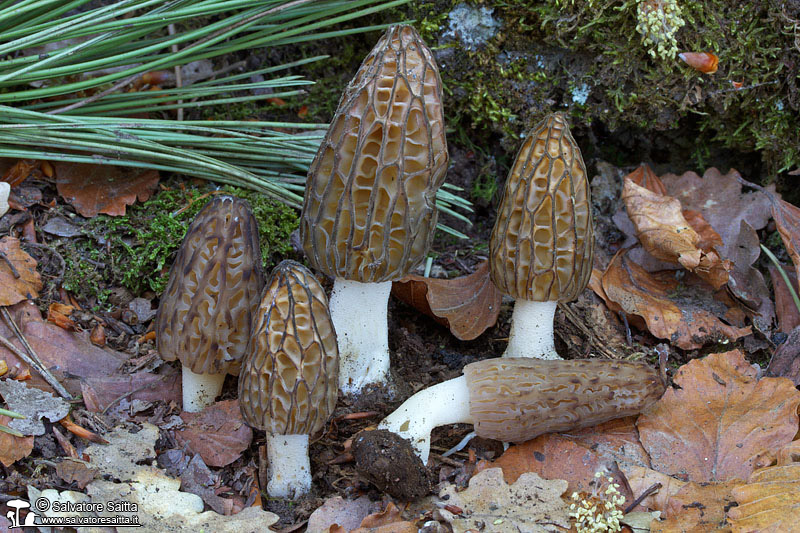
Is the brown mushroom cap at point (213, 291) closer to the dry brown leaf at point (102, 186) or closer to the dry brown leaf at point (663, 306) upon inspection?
the dry brown leaf at point (102, 186)

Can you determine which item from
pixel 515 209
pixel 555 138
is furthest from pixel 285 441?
pixel 555 138

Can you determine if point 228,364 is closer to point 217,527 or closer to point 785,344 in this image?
point 217,527

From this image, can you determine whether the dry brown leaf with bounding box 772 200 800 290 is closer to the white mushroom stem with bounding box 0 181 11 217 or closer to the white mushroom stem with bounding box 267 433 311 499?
the white mushroom stem with bounding box 267 433 311 499

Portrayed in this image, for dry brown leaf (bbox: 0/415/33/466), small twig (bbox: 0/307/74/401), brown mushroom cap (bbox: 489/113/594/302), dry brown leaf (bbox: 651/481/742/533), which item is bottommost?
dry brown leaf (bbox: 651/481/742/533)

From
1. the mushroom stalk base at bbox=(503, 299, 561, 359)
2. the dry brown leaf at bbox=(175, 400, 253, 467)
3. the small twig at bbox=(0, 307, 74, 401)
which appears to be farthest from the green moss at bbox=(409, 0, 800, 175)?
the small twig at bbox=(0, 307, 74, 401)

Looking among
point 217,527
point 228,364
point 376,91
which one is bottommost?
point 217,527

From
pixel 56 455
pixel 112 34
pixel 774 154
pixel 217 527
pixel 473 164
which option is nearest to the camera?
pixel 217 527
